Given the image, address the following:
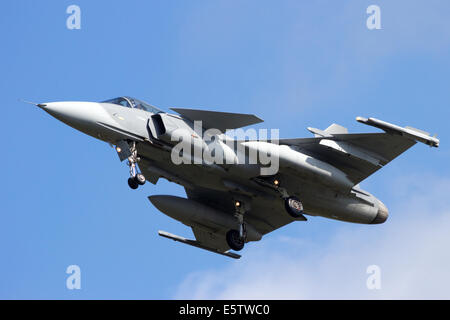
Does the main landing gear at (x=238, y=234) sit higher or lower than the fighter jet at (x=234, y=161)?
lower

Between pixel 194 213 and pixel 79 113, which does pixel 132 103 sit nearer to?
pixel 79 113

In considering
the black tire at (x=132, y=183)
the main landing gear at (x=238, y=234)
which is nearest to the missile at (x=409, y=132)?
the main landing gear at (x=238, y=234)

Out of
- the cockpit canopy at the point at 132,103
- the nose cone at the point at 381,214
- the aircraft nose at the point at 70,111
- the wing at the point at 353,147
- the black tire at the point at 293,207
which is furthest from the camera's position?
the nose cone at the point at 381,214

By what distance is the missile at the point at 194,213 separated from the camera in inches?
1107

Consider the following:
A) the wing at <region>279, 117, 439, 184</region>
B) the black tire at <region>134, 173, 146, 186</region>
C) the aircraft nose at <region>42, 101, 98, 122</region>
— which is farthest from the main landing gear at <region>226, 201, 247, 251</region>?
the aircraft nose at <region>42, 101, 98, 122</region>

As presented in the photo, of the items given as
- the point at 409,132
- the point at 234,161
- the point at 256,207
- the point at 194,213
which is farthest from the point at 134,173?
the point at 409,132

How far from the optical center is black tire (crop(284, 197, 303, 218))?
85.5 feet

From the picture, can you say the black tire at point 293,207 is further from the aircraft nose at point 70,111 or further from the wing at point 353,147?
the aircraft nose at point 70,111

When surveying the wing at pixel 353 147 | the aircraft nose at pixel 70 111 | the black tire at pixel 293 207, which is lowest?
the black tire at pixel 293 207

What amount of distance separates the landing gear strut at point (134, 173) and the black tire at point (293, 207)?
5.33 m

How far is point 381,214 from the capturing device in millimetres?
29094

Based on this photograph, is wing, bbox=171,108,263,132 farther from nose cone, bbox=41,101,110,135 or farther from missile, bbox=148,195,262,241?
missile, bbox=148,195,262,241

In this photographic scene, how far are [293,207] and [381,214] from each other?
4677mm

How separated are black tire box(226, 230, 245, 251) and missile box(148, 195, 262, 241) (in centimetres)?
56
